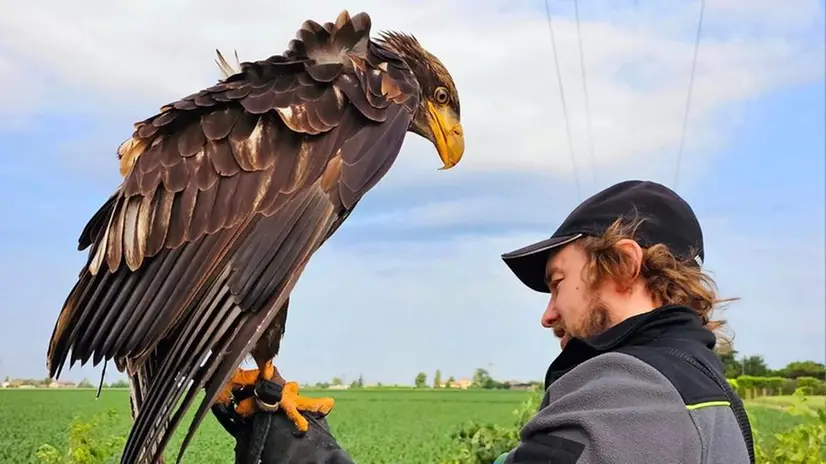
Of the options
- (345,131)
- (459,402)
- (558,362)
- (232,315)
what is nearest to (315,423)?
(232,315)

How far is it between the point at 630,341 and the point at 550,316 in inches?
10.8

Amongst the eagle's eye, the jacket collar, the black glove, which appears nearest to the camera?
the jacket collar

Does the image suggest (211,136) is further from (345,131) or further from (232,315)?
(232,315)

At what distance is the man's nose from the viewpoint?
6.37ft

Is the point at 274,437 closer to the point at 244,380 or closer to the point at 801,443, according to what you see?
the point at 244,380

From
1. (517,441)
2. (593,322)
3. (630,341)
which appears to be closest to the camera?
(630,341)

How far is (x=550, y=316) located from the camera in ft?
6.43

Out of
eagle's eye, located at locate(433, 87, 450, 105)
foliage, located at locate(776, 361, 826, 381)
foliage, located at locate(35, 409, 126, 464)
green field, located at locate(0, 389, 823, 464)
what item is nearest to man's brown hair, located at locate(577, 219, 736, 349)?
green field, located at locate(0, 389, 823, 464)

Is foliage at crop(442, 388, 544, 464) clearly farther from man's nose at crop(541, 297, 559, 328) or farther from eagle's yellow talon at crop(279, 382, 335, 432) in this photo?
man's nose at crop(541, 297, 559, 328)

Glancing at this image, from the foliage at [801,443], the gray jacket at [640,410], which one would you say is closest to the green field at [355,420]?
the foliage at [801,443]

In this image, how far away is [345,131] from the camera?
264cm

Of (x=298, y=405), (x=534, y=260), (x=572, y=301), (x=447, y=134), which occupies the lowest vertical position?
(x=298, y=405)

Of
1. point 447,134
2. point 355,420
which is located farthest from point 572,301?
point 355,420

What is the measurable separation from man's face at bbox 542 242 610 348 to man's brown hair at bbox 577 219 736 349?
0.10 ft
